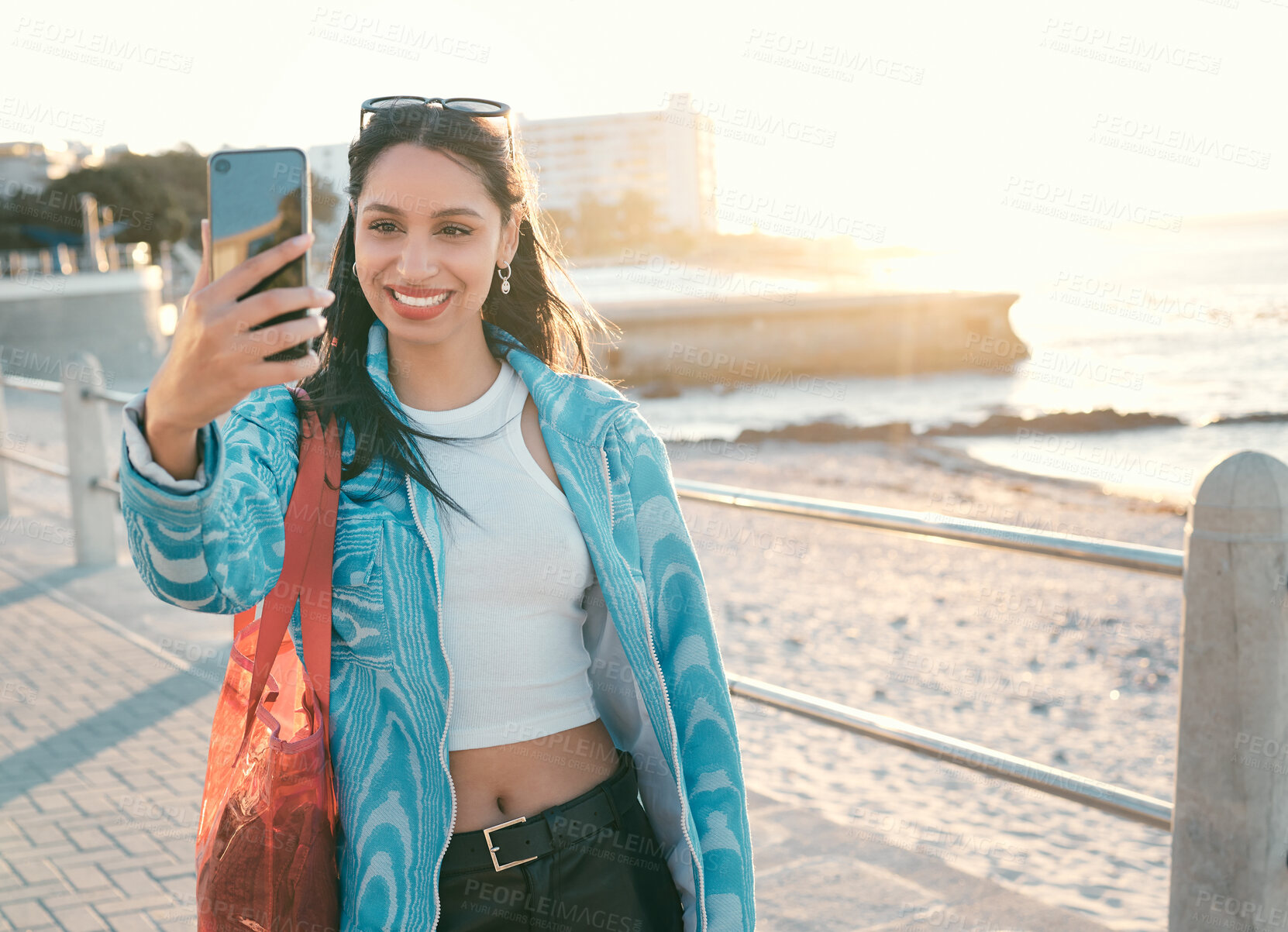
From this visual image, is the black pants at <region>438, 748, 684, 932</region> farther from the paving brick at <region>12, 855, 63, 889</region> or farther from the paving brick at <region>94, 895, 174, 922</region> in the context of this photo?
the paving brick at <region>12, 855, 63, 889</region>

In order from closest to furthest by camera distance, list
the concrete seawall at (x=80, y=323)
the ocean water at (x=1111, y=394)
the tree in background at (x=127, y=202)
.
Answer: the ocean water at (x=1111, y=394) < the concrete seawall at (x=80, y=323) < the tree in background at (x=127, y=202)

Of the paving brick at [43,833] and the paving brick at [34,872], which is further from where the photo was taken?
the paving brick at [43,833]

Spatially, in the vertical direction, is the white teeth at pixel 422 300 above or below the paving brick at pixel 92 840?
above

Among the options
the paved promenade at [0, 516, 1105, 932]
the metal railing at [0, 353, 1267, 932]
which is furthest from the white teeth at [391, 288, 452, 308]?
the paved promenade at [0, 516, 1105, 932]

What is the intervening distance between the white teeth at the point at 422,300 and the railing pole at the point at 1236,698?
61.5 inches

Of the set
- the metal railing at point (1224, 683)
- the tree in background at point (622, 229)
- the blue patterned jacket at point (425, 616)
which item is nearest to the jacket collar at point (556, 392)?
the blue patterned jacket at point (425, 616)

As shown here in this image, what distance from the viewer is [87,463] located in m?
7.18

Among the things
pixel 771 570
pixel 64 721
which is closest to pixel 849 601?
pixel 771 570

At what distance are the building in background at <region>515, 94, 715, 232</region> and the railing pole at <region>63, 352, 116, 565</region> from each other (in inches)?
2453

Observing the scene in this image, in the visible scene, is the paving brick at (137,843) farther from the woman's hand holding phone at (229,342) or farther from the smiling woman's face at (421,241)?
the woman's hand holding phone at (229,342)

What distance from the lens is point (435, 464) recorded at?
1.74m

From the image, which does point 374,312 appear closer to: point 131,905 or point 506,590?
point 506,590

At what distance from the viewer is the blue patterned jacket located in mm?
1382

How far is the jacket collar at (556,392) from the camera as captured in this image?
1.79 metres
